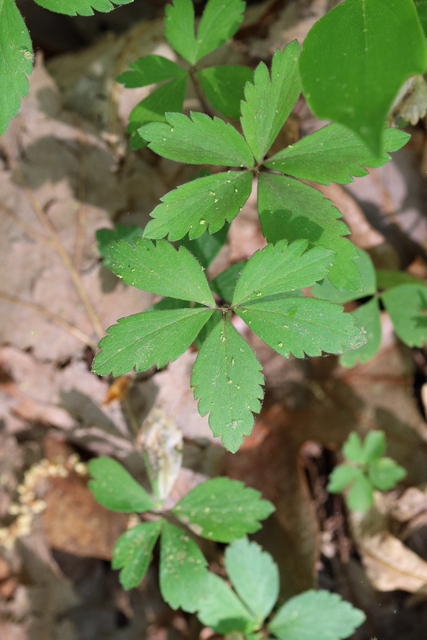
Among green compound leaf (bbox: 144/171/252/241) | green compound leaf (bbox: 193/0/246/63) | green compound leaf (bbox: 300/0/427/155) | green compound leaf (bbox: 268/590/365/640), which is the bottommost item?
green compound leaf (bbox: 268/590/365/640)

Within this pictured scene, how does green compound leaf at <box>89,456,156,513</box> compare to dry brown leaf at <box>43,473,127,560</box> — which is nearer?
green compound leaf at <box>89,456,156,513</box>

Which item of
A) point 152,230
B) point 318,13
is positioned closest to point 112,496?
point 152,230

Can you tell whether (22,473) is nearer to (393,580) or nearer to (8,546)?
(8,546)

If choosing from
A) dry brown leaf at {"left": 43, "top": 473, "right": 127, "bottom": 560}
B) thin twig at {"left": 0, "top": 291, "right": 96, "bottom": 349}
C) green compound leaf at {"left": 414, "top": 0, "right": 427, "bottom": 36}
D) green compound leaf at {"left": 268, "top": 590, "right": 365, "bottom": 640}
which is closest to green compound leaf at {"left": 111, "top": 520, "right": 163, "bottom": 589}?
dry brown leaf at {"left": 43, "top": 473, "right": 127, "bottom": 560}

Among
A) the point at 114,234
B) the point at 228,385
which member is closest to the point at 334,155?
the point at 228,385

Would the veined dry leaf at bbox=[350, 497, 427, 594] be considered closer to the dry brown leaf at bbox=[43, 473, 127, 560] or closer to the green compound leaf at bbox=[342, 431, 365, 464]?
the green compound leaf at bbox=[342, 431, 365, 464]

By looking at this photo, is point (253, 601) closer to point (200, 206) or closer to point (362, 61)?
point (200, 206)
